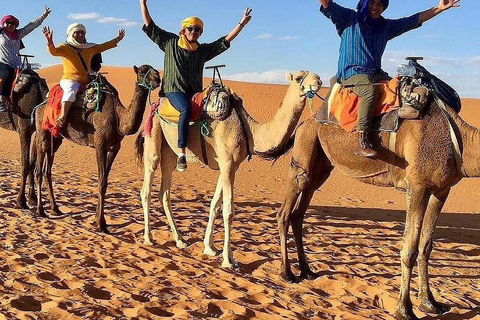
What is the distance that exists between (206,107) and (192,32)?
1004 millimetres

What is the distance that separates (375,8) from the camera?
560 centimetres

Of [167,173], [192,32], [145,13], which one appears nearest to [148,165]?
[167,173]

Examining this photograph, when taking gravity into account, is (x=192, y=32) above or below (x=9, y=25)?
below

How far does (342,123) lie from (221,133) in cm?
169

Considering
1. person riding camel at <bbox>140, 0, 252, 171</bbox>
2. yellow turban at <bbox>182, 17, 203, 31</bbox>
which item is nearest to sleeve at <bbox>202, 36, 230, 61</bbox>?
person riding camel at <bbox>140, 0, 252, 171</bbox>

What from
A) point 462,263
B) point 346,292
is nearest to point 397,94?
point 346,292

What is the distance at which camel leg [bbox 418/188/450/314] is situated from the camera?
5.40 meters

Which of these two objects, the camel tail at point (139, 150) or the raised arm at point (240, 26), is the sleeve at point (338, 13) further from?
the camel tail at point (139, 150)

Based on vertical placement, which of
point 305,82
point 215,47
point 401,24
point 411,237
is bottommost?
point 411,237

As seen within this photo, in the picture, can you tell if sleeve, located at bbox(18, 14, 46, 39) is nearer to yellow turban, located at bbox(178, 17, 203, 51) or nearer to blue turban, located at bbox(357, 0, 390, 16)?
yellow turban, located at bbox(178, 17, 203, 51)

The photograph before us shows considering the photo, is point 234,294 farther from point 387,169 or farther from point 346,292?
point 387,169

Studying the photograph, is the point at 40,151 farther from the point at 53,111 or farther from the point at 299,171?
the point at 299,171

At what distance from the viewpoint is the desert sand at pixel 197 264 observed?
16.4 ft

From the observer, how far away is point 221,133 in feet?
21.9
